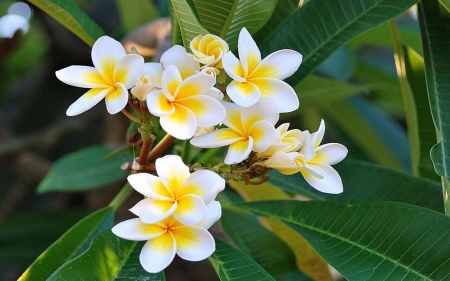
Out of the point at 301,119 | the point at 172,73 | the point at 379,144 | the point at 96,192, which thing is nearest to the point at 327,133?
the point at 301,119

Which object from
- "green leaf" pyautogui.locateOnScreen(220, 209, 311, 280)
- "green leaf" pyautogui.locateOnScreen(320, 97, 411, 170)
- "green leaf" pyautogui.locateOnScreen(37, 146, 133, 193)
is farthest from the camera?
"green leaf" pyautogui.locateOnScreen(320, 97, 411, 170)

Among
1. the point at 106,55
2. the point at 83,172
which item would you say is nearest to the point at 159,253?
the point at 106,55

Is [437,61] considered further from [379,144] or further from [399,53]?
[379,144]

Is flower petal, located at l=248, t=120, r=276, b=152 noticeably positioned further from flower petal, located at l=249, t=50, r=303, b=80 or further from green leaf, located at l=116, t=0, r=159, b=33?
green leaf, located at l=116, t=0, r=159, b=33

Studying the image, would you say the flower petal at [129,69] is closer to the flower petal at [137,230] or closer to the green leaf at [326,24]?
the flower petal at [137,230]

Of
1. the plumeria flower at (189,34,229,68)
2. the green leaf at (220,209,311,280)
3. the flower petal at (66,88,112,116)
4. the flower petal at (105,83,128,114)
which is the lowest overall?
the green leaf at (220,209,311,280)

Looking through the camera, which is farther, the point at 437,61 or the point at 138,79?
the point at 437,61

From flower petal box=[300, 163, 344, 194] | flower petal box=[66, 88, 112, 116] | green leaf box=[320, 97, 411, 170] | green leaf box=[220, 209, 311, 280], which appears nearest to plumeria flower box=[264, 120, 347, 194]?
flower petal box=[300, 163, 344, 194]
